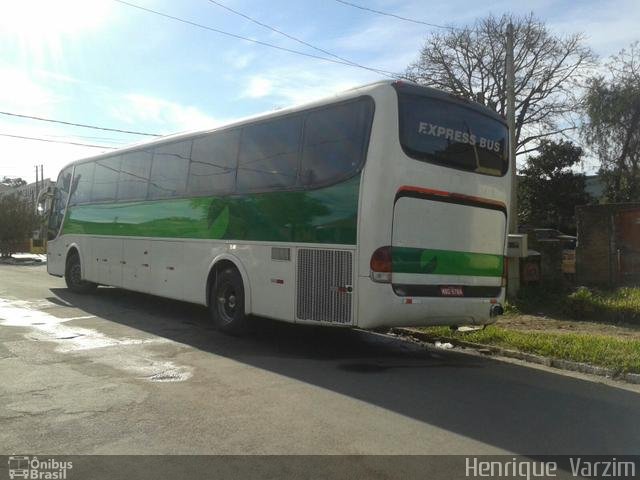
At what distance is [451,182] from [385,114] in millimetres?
1407

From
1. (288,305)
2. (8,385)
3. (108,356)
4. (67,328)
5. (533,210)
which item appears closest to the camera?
(8,385)

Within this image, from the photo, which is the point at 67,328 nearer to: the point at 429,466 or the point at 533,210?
the point at 429,466

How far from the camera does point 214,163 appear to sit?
983 cm

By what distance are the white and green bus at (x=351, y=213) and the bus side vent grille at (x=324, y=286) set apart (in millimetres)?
19

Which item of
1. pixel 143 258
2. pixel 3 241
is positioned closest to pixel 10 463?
pixel 143 258

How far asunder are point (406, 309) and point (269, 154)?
10.5ft

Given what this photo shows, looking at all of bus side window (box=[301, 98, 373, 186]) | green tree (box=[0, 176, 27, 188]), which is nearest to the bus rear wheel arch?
bus side window (box=[301, 98, 373, 186])

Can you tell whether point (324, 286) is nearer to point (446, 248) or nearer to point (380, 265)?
point (380, 265)

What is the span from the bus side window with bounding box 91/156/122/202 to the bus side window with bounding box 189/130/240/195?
344 cm

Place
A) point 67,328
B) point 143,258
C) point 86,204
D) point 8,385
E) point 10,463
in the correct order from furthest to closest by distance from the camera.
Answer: point 86,204 → point 143,258 → point 67,328 → point 8,385 → point 10,463

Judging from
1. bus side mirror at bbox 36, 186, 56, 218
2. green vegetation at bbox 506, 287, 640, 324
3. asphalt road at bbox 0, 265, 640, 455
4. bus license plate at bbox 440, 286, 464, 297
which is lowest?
asphalt road at bbox 0, 265, 640, 455

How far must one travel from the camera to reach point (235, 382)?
6.49m

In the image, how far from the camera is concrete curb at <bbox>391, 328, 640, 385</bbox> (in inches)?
288

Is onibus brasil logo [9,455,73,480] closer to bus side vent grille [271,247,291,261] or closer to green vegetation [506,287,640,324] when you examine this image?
bus side vent grille [271,247,291,261]
